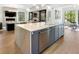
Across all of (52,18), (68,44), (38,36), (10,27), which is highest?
(52,18)

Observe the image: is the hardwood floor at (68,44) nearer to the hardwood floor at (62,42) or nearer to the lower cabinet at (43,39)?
the hardwood floor at (62,42)

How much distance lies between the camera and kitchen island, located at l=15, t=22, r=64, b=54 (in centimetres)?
249

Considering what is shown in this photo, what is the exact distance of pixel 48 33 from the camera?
284 centimetres

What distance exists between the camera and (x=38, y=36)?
2.68 m

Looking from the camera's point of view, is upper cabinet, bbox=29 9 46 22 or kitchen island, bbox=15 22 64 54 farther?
kitchen island, bbox=15 22 64 54

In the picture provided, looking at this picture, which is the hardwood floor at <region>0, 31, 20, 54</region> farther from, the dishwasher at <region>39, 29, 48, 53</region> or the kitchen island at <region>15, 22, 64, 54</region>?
the dishwasher at <region>39, 29, 48, 53</region>

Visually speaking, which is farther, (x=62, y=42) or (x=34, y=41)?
(x=34, y=41)

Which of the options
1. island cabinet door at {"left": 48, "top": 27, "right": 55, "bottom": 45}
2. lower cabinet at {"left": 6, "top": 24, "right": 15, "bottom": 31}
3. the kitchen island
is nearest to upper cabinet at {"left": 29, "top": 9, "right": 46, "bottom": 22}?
the kitchen island

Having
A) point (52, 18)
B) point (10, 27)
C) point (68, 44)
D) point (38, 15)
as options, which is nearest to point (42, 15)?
point (38, 15)

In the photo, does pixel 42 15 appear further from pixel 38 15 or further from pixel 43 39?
pixel 43 39

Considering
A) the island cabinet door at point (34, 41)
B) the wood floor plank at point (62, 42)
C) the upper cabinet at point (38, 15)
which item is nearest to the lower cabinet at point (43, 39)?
the island cabinet door at point (34, 41)

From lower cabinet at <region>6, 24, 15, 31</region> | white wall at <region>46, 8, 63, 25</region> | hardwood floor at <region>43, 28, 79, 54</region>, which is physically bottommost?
hardwood floor at <region>43, 28, 79, 54</region>
